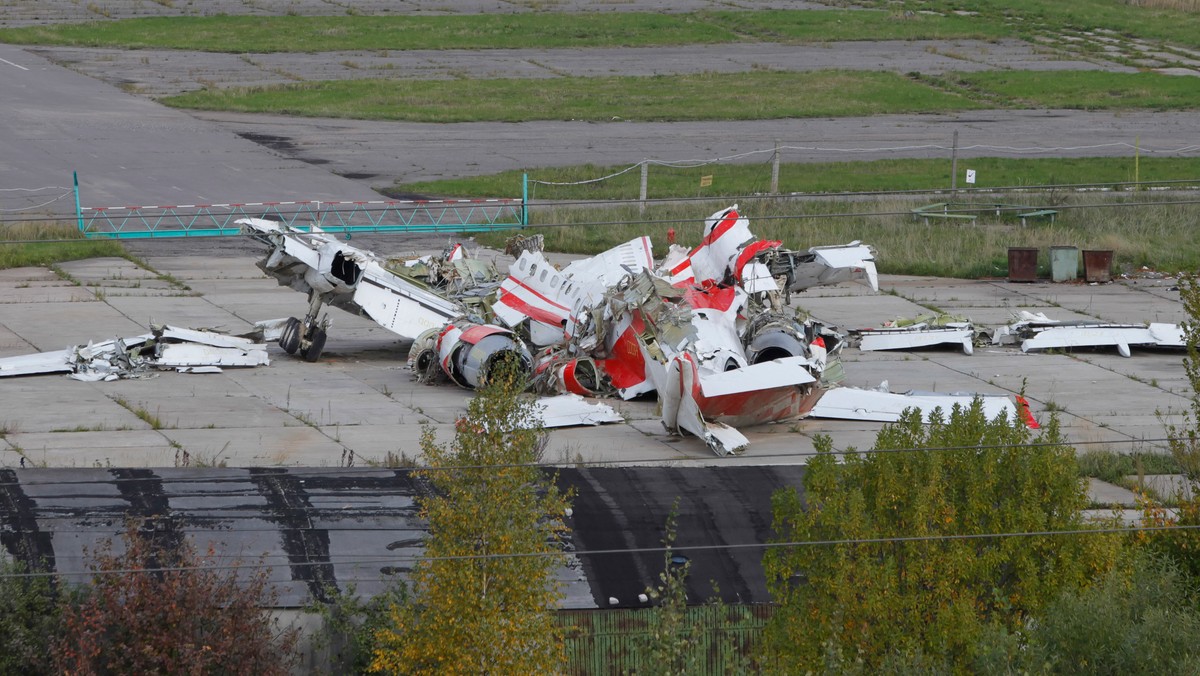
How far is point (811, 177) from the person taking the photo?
5806 cm

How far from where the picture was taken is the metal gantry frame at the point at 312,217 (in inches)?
1865

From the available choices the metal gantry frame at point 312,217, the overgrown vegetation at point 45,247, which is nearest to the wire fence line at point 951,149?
the metal gantry frame at point 312,217

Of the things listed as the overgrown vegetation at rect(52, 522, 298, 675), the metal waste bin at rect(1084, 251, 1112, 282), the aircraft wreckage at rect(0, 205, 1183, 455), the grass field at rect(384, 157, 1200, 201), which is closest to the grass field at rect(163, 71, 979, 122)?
the grass field at rect(384, 157, 1200, 201)

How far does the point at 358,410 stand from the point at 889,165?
119 feet

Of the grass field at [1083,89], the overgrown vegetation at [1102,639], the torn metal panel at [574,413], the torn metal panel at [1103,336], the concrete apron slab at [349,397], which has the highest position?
the grass field at [1083,89]

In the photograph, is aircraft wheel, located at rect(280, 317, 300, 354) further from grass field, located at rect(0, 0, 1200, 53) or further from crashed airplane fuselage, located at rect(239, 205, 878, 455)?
grass field, located at rect(0, 0, 1200, 53)

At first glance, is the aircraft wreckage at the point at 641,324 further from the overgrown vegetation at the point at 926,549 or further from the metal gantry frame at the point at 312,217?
the metal gantry frame at the point at 312,217

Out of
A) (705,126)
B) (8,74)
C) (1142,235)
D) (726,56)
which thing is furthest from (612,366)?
(726,56)

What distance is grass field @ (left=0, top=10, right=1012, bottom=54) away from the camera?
83.9m

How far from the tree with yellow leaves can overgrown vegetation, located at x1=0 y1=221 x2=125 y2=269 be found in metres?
29.4

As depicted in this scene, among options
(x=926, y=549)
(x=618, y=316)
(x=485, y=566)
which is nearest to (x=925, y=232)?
(x=618, y=316)

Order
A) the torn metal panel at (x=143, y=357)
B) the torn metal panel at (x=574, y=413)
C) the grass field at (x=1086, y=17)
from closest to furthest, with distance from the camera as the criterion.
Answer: the torn metal panel at (x=574, y=413) → the torn metal panel at (x=143, y=357) → the grass field at (x=1086, y=17)

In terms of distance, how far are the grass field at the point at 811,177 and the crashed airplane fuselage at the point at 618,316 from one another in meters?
19.3

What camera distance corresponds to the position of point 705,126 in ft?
→ 224
